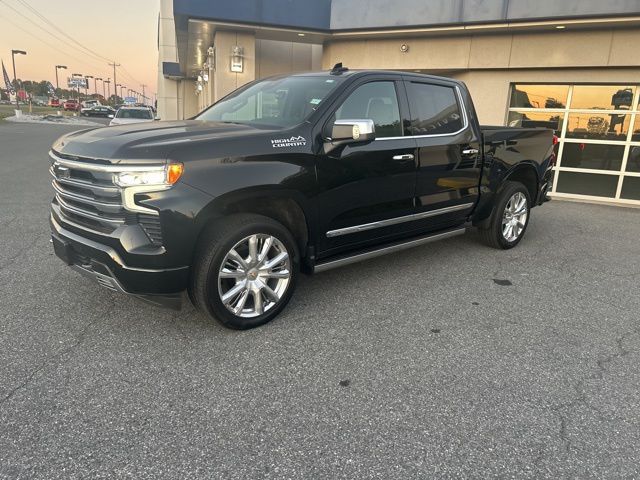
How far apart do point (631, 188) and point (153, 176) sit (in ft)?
34.8

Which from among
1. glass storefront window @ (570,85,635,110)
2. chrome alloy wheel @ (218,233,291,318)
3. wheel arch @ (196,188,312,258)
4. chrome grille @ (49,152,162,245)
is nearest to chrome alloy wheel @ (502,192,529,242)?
wheel arch @ (196,188,312,258)

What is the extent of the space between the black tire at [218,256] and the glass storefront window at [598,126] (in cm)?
929

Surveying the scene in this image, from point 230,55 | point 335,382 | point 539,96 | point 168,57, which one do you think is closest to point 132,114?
point 230,55

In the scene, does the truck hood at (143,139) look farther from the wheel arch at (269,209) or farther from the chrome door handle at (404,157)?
the chrome door handle at (404,157)

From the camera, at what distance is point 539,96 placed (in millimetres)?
10820

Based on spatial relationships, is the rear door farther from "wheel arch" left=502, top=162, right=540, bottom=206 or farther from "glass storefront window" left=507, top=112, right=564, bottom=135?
"glass storefront window" left=507, top=112, right=564, bottom=135

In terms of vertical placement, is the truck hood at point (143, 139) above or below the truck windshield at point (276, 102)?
below

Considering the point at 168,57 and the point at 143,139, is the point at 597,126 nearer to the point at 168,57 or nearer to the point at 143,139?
the point at 143,139

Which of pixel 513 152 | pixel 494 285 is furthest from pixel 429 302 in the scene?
pixel 513 152

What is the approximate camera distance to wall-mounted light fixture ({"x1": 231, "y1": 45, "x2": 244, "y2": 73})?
11.9 m

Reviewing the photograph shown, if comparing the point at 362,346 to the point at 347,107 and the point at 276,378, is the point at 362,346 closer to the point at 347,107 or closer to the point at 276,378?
the point at 276,378

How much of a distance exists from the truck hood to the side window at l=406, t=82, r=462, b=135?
1.66 m

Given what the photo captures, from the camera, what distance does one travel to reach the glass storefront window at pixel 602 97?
10.0m

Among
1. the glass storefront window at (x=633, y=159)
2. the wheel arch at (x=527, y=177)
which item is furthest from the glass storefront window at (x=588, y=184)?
the wheel arch at (x=527, y=177)
